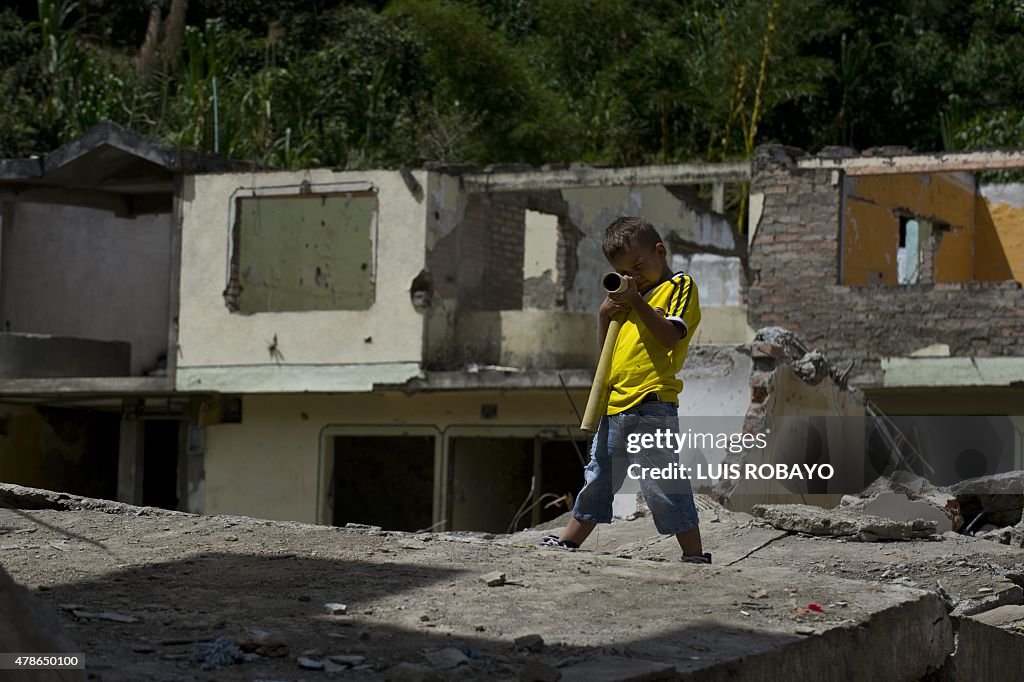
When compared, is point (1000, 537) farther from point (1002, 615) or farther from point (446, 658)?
point (446, 658)

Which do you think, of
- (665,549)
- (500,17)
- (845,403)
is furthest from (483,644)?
(500,17)

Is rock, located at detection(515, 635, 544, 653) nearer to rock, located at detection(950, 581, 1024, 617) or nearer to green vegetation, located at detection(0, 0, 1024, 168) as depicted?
rock, located at detection(950, 581, 1024, 617)

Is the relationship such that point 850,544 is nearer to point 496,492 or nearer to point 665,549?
point 665,549

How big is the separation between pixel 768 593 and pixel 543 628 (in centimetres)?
100

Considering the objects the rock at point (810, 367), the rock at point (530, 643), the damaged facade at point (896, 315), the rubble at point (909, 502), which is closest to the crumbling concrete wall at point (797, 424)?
the rock at point (810, 367)

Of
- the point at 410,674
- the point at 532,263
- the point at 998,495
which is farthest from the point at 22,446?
the point at 410,674

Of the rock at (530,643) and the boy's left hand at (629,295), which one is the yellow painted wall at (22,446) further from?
the rock at (530,643)

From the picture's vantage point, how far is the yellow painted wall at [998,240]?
22281 mm

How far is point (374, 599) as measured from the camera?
4648 millimetres

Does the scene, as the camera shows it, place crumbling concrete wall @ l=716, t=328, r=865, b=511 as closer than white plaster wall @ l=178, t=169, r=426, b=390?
Yes

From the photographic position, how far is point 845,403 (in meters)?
11.6

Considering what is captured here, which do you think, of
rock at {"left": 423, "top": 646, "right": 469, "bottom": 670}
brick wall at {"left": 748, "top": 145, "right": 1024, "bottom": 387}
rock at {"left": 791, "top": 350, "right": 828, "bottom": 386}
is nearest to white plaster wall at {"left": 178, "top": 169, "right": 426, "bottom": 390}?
brick wall at {"left": 748, "top": 145, "right": 1024, "bottom": 387}

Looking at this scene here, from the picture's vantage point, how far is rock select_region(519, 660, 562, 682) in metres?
3.74

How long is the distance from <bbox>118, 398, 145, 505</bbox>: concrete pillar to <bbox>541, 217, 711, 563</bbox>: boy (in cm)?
1501
